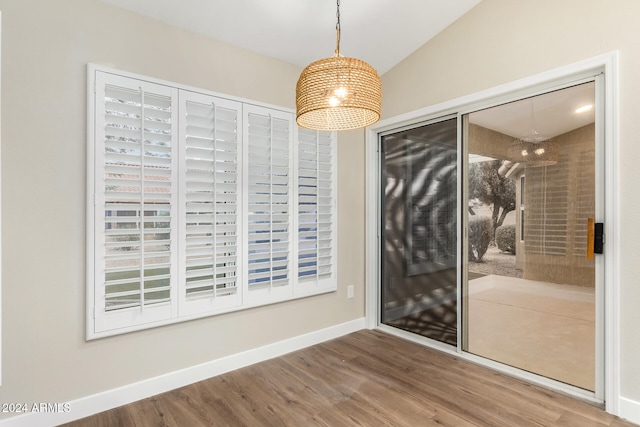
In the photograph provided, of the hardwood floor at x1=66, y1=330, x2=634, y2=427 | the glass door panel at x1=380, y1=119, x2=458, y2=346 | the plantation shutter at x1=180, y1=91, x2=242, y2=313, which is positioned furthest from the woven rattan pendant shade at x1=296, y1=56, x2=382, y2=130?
the hardwood floor at x1=66, y1=330, x2=634, y2=427

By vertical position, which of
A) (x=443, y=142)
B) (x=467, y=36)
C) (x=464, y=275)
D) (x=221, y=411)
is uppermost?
(x=467, y=36)

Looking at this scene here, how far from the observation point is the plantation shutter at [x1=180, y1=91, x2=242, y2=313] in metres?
2.46

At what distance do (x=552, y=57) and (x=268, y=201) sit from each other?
230cm

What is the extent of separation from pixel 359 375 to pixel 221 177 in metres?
1.86

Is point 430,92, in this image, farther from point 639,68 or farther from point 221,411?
point 221,411

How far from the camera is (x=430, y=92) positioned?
9.93 ft

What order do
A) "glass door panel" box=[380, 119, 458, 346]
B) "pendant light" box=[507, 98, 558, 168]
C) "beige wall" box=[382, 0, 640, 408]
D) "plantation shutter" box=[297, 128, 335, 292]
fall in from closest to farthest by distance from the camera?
1. "beige wall" box=[382, 0, 640, 408]
2. "pendant light" box=[507, 98, 558, 168]
3. "glass door panel" box=[380, 119, 458, 346]
4. "plantation shutter" box=[297, 128, 335, 292]

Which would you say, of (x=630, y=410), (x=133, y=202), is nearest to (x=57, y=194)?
(x=133, y=202)

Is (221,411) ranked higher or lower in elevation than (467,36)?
lower

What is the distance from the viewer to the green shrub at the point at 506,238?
256 centimetres

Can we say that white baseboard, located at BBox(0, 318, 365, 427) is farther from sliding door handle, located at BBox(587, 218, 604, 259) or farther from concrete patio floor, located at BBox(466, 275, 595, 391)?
sliding door handle, located at BBox(587, 218, 604, 259)

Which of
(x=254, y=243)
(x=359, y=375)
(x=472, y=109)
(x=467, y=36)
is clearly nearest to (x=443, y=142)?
(x=472, y=109)

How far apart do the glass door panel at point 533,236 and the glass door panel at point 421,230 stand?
159 millimetres

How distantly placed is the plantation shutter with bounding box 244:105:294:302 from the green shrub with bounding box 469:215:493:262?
5.02 feet
